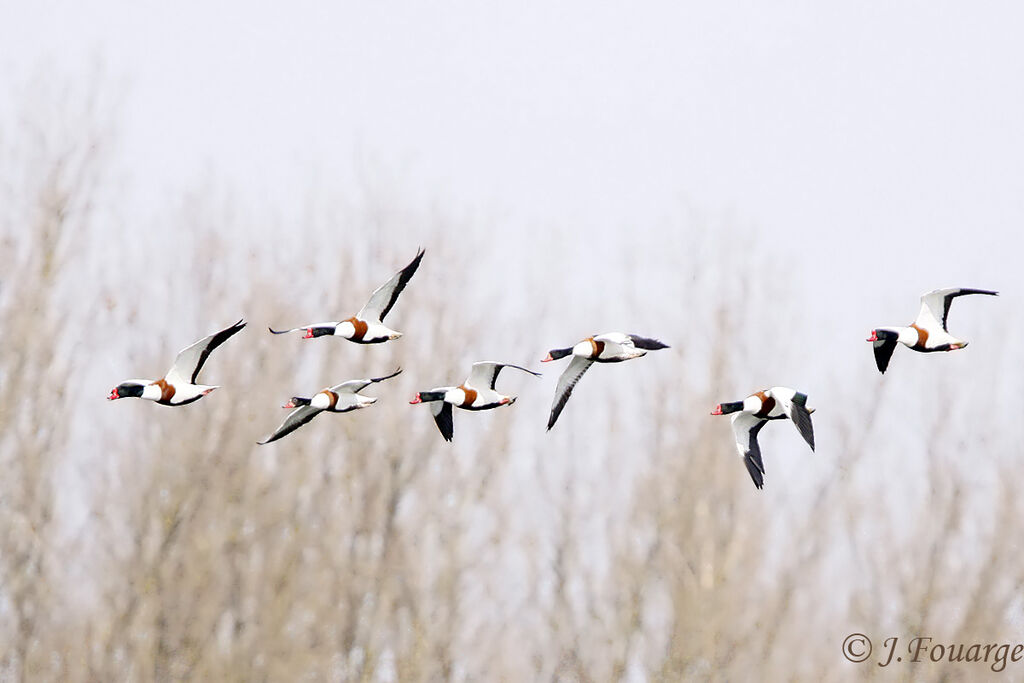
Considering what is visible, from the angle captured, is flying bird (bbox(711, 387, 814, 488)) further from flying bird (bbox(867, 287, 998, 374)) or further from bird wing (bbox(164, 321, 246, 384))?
bird wing (bbox(164, 321, 246, 384))

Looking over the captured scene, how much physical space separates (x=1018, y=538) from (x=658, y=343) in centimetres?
892

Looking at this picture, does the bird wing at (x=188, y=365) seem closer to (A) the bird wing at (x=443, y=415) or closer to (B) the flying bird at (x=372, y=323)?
(B) the flying bird at (x=372, y=323)

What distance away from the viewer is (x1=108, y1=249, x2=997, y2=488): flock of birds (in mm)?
12688

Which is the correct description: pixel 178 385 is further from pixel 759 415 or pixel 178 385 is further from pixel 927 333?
pixel 927 333

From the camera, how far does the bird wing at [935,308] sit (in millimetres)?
12758

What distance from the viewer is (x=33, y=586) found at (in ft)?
59.7

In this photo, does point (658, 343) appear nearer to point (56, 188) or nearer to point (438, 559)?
point (438, 559)

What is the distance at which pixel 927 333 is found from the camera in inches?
502

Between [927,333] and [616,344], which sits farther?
[616,344]

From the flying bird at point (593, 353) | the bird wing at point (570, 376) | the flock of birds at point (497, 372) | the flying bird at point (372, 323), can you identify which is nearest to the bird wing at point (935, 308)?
the flock of birds at point (497, 372)

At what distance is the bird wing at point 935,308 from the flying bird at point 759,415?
4.08 ft

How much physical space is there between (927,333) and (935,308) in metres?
0.28

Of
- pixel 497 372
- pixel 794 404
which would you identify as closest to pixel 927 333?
pixel 794 404

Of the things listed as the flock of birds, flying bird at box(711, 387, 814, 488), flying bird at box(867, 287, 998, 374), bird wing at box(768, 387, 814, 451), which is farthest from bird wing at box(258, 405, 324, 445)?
flying bird at box(867, 287, 998, 374)
